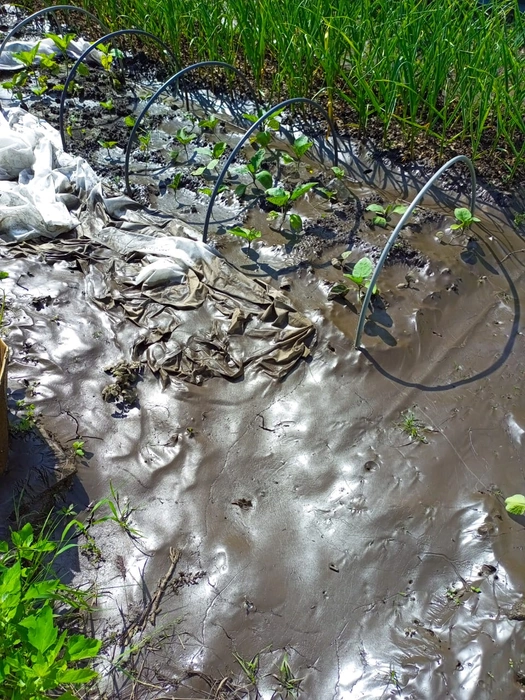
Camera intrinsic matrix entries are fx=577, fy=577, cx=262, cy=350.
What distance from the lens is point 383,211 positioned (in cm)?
396

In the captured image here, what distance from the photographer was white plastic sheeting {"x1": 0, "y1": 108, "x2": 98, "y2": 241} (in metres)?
3.81

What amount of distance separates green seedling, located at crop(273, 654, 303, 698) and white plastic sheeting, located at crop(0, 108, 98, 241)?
298cm

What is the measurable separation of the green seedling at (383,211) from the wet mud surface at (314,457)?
0.20 ft

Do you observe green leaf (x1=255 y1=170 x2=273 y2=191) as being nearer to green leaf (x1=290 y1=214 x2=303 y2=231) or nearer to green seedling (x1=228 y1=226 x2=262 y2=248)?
green leaf (x1=290 y1=214 x2=303 y2=231)

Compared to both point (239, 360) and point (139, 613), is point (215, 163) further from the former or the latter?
point (139, 613)

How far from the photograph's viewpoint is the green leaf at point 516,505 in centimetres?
242

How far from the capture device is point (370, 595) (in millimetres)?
2248

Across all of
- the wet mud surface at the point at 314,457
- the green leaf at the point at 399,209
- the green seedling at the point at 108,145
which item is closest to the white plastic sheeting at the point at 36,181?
the wet mud surface at the point at 314,457

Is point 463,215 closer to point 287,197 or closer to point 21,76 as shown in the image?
point 287,197

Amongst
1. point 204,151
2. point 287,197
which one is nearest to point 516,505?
point 287,197

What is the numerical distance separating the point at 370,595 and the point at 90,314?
214 cm

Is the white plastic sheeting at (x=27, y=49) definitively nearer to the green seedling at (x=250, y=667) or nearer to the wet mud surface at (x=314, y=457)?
the wet mud surface at (x=314, y=457)

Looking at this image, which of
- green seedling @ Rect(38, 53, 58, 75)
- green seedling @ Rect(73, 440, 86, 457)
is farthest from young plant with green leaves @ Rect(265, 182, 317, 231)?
green seedling @ Rect(38, 53, 58, 75)

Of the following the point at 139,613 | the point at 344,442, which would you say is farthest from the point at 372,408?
the point at 139,613
